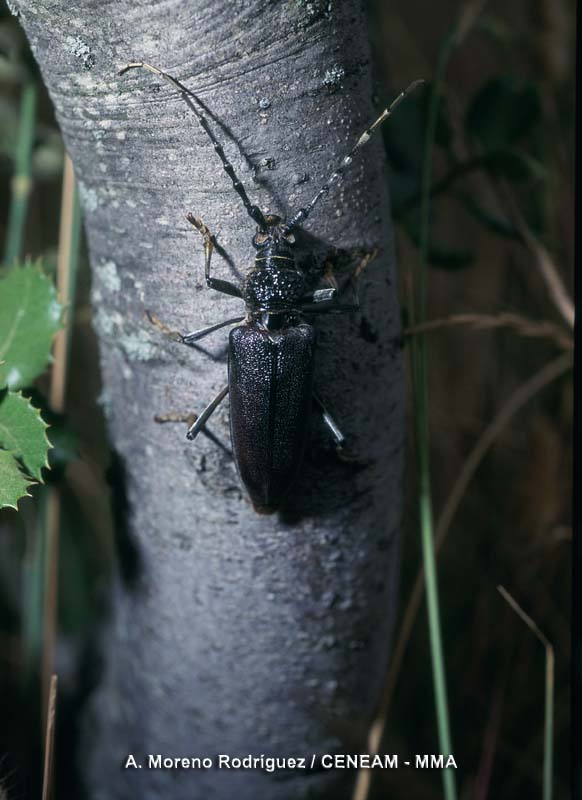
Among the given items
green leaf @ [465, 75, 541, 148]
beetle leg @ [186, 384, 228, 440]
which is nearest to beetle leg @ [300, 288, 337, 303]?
beetle leg @ [186, 384, 228, 440]

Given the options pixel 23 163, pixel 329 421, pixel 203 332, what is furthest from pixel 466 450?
pixel 23 163

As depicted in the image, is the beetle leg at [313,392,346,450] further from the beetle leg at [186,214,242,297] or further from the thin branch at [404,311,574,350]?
the thin branch at [404,311,574,350]

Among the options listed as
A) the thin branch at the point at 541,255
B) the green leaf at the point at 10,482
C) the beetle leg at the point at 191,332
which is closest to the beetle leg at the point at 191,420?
the beetle leg at the point at 191,332

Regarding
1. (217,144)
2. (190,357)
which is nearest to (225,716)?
(190,357)

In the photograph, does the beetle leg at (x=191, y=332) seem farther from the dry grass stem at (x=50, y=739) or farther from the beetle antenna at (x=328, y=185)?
the dry grass stem at (x=50, y=739)

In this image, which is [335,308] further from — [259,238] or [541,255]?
[541,255]

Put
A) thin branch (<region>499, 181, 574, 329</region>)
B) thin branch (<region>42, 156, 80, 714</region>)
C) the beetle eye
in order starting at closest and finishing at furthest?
the beetle eye < thin branch (<region>42, 156, 80, 714</region>) < thin branch (<region>499, 181, 574, 329</region>)

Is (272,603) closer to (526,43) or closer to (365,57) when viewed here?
(365,57)
